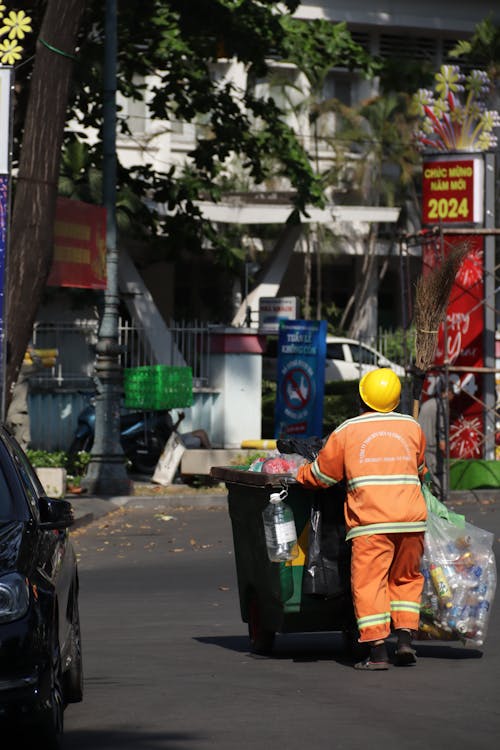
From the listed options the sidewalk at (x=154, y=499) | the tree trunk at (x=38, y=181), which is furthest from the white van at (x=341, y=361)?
the tree trunk at (x=38, y=181)

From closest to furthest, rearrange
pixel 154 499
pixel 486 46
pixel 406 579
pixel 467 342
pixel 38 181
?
pixel 406 579 → pixel 38 181 → pixel 154 499 → pixel 467 342 → pixel 486 46

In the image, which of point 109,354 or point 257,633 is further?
point 109,354

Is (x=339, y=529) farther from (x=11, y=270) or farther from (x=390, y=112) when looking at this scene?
(x=390, y=112)

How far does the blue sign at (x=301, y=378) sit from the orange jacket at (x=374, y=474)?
17.1 meters

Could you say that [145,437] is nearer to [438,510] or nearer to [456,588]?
[438,510]

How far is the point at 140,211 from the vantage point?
2764 centimetres

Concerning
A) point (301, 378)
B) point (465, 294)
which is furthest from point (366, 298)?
point (465, 294)

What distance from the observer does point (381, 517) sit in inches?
343

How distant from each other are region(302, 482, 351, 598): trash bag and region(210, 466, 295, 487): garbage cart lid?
200 mm

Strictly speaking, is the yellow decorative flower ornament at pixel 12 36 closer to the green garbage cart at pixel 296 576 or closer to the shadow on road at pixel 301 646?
the shadow on road at pixel 301 646

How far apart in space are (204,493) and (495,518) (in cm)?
509

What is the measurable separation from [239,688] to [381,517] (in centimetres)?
117

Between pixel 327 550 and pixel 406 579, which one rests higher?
pixel 327 550

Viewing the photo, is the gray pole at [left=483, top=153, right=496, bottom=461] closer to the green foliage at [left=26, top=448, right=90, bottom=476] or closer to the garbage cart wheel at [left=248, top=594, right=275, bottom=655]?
the green foliage at [left=26, top=448, right=90, bottom=476]
